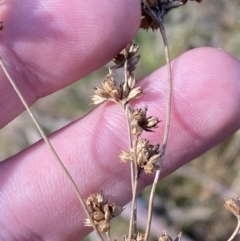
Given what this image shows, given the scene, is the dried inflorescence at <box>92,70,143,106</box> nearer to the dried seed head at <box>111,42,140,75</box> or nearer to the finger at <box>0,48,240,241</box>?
the dried seed head at <box>111,42,140,75</box>

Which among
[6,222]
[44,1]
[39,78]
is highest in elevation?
[44,1]

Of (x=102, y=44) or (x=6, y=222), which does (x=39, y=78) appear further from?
(x=6, y=222)

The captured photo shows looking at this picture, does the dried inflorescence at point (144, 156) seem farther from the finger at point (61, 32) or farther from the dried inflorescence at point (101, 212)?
the finger at point (61, 32)

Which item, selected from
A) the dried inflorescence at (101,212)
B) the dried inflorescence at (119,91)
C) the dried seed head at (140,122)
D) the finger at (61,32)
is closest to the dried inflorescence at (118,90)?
the dried inflorescence at (119,91)

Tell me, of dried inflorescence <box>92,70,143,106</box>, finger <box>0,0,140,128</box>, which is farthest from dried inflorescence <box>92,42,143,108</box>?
finger <box>0,0,140,128</box>

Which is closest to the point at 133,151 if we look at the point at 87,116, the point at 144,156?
the point at 144,156

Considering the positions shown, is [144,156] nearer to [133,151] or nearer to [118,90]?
[133,151]

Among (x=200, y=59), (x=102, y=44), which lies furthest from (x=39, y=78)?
(x=200, y=59)
